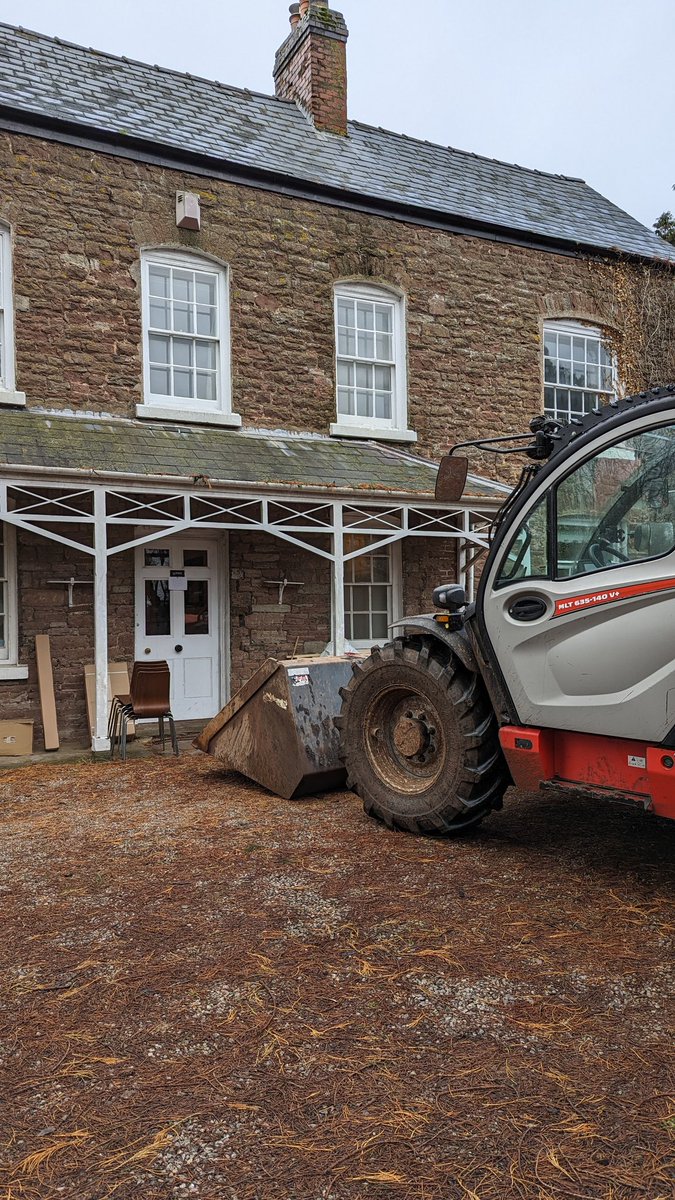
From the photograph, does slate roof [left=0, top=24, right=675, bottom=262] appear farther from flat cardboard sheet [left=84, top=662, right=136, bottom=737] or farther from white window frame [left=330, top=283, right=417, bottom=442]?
flat cardboard sheet [left=84, top=662, right=136, bottom=737]

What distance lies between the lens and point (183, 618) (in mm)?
10742

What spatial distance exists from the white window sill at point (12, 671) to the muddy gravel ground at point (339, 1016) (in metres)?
4.49

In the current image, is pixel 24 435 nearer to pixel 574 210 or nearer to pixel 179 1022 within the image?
pixel 179 1022

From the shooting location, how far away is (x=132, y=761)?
8258mm

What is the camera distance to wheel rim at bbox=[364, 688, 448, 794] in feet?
16.9

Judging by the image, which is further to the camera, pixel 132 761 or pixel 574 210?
pixel 574 210

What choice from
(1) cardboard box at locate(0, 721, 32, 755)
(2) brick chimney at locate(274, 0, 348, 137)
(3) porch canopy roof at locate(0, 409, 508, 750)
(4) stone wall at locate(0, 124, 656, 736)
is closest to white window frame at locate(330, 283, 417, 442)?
(4) stone wall at locate(0, 124, 656, 736)

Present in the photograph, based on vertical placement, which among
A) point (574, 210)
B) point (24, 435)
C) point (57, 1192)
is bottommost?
point (57, 1192)

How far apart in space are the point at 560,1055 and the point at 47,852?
3.40 m


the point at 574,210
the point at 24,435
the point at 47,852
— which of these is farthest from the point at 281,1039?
the point at 574,210

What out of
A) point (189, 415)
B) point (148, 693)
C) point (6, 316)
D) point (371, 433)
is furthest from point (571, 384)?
point (148, 693)

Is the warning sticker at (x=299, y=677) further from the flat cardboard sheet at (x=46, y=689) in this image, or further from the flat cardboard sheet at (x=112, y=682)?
the flat cardboard sheet at (x=46, y=689)

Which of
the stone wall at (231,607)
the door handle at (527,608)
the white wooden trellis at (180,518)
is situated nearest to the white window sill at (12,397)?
the white wooden trellis at (180,518)

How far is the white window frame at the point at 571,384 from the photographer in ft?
43.3
